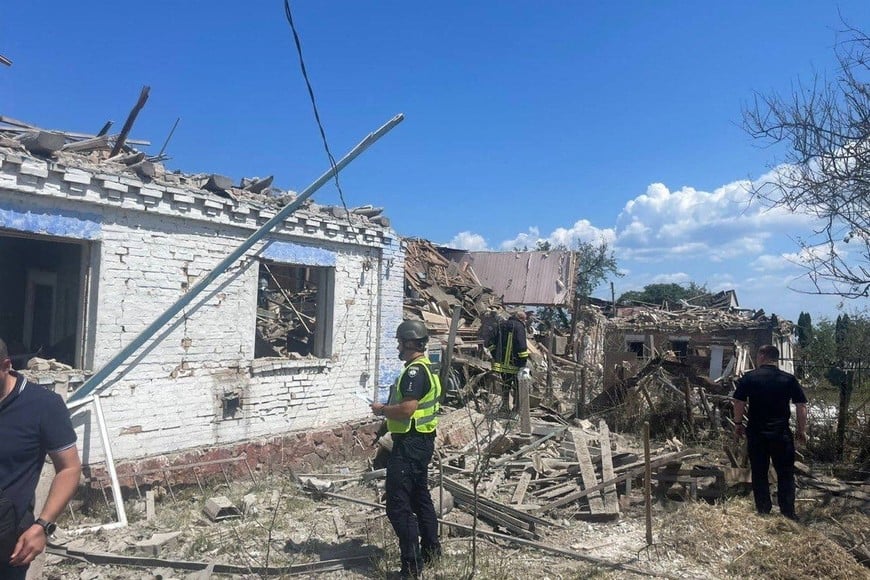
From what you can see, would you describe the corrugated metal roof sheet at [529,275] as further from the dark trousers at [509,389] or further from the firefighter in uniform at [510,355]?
the dark trousers at [509,389]

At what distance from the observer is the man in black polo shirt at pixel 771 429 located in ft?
21.5

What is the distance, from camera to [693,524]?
6.18 metres

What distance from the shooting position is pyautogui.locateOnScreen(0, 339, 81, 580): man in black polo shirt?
9.58 ft

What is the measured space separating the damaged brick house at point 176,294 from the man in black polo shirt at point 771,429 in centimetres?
530

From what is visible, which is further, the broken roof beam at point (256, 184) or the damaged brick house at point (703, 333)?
the damaged brick house at point (703, 333)

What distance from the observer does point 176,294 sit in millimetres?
7250

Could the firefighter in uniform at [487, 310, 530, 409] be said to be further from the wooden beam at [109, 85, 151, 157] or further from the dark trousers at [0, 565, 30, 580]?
the dark trousers at [0, 565, 30, 580]

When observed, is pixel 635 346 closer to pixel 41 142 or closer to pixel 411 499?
pixel 411 499

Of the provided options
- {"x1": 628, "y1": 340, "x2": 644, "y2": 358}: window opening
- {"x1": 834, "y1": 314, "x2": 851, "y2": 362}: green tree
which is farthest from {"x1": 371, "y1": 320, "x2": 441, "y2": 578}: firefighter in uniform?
{"x1": 628, "y1": 340, "x2": 644, "y2": 358}: window opening

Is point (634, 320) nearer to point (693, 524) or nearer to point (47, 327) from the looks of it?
point (693, 524)

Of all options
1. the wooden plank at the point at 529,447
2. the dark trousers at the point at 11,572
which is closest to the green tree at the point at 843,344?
the wooden plank at the point at 529,447

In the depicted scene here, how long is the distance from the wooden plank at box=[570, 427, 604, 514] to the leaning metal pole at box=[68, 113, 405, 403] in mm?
4590

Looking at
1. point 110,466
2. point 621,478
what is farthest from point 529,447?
point 110,466

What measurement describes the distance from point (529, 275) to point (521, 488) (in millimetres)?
15170
